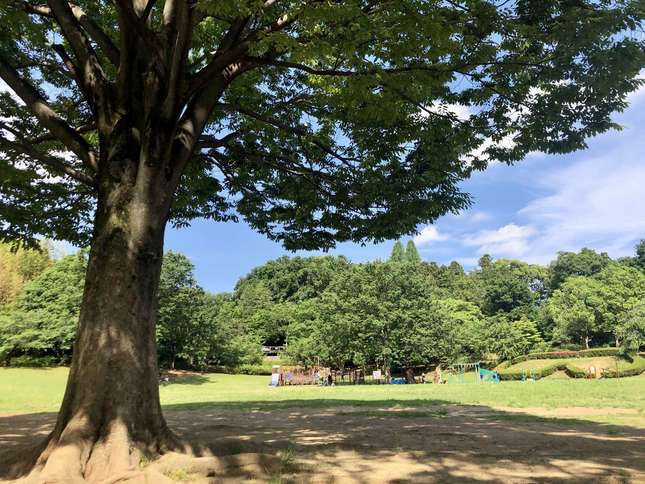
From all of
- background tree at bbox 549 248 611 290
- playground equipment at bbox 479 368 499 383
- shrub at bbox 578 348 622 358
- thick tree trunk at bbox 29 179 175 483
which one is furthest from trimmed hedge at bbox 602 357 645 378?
background tree at bbox 549 248 611 290

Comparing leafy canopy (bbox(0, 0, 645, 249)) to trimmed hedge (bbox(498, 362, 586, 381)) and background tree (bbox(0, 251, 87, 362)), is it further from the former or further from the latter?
trimmed hedge (bbox(498, 362, 586, 381))

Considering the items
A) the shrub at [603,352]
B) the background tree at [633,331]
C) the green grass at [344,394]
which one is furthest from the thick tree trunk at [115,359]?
the background tree at [633,331]

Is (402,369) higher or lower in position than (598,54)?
lower

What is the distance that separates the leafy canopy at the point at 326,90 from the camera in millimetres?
5363

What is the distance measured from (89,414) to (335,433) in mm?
4395

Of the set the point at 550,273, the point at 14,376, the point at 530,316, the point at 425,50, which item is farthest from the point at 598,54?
the point at 550,273

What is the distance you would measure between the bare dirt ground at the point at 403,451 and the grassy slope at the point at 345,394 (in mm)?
4073

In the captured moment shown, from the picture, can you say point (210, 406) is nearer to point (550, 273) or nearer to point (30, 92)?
point (30, 92)

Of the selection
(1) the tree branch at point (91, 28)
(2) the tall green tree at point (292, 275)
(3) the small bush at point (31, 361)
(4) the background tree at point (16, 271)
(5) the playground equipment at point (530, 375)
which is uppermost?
(2) the tall green tree at point (292, 275)

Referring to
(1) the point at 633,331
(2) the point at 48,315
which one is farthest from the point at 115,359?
(1) the point at 633,331

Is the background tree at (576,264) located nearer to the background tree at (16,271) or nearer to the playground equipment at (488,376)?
the playground equipment at (488,376)

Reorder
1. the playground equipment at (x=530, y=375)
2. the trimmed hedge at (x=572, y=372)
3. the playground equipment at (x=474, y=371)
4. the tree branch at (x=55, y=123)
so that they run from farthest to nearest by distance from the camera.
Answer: the playground equipment at (x=474, y=371) → the playground equipment at (x=530, y=375) → the trimmed hedge at (x=572, y=372) → the tree branch at (x=55, y=123)

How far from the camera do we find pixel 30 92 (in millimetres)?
6266

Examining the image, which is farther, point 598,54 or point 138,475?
point 598,54
